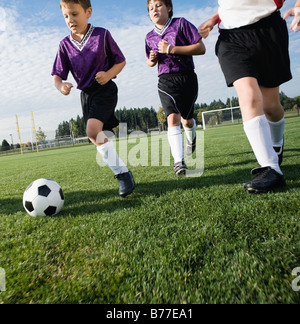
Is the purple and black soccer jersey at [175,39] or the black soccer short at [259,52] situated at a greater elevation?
the purple and black soccer jersey at [175,39]

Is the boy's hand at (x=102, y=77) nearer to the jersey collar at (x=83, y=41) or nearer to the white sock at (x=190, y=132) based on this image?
the jersey collar at (x=83, y=41)

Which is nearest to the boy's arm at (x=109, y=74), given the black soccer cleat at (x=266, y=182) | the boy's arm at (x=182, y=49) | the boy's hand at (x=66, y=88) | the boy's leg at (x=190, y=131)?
the boy's hand at (x=66, y=88)

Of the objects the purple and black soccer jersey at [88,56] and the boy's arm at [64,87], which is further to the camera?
the purple and black soccer jersey at [88,56]

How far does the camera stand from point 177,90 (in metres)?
4.14

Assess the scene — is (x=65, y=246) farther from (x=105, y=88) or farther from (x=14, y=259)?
(x=105, y=88)

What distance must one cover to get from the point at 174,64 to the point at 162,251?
3487 millimetres

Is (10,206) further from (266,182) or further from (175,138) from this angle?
(266,182)

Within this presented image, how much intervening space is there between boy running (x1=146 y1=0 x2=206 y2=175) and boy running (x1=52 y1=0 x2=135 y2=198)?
0.98 m

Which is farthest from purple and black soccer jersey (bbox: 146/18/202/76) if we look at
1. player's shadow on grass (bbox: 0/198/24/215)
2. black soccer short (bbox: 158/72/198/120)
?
player's shadow on grass (bbox: 0/198/24/215)

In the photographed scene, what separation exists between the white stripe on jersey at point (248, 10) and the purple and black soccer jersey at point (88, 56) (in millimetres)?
1458

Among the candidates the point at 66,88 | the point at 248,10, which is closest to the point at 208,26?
the point at 248,10

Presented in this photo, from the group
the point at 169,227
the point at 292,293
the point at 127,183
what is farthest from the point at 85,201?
the point at 292,293

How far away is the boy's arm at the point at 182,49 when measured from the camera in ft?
11.9
